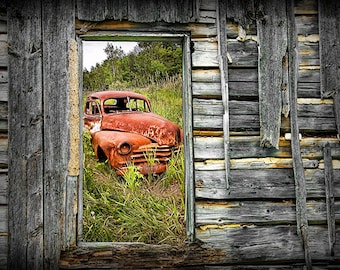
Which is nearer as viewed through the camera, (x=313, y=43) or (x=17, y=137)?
(x=17, y=137)

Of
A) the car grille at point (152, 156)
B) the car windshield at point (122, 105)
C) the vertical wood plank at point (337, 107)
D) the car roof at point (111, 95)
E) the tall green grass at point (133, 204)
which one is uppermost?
the car roof at point (111, 95)

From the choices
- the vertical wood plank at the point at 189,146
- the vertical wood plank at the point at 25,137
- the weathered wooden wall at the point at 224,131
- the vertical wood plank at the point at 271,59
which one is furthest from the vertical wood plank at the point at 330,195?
the vertical wood plank at the point at 25,137

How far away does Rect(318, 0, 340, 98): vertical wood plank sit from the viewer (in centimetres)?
326

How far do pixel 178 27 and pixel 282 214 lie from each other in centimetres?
181

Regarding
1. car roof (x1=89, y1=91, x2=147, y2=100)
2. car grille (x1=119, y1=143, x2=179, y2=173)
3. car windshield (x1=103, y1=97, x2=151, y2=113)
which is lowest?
car grille (x1=119, y1=143, x2=179, y2=173)

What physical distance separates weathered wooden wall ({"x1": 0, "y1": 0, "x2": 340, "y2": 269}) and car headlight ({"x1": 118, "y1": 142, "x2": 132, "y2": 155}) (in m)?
2.08

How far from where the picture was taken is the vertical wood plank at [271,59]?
3207 millimetres

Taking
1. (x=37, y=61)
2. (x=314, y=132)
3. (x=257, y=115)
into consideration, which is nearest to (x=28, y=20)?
(x=37, y=61)

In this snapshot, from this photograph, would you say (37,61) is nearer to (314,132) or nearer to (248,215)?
(248,215)

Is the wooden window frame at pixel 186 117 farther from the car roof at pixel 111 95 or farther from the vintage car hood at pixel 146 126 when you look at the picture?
the car roof at pixel 111 95

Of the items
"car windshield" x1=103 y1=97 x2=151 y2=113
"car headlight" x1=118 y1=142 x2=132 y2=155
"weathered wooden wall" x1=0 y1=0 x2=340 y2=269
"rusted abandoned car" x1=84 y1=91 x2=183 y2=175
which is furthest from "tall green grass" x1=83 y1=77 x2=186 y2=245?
"weathered wooden wall" x1=0 y1=0 x2=340 y2=269

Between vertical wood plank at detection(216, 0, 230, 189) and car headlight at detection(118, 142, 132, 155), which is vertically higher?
vertical wood plank at detection(216, 0, 230, 189)

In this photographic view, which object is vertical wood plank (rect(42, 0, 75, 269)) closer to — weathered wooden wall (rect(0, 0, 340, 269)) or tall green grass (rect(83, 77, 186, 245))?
weathered wooden wall (rect(0, 0, 340, 269))

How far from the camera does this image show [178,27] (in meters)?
3.22
